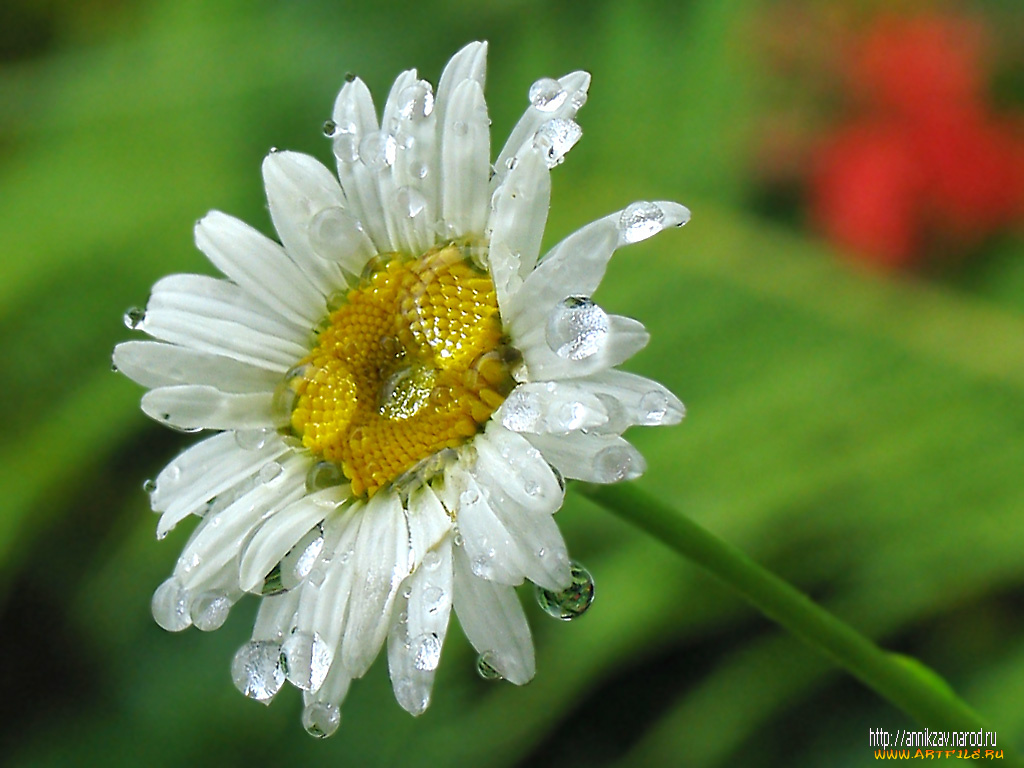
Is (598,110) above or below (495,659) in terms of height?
below

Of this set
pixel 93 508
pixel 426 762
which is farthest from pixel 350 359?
pixel 93 508

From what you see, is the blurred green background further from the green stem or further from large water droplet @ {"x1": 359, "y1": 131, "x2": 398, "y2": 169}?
large water droplet @ {"x1": 359, "y1": 131, "x2": 398, "y2": 169}

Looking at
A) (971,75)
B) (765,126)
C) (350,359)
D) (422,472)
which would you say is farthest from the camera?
(765,126)

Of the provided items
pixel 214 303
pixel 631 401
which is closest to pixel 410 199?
pixel 214 303

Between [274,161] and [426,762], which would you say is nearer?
[274,161]

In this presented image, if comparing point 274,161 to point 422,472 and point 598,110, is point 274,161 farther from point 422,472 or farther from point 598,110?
point 598,110

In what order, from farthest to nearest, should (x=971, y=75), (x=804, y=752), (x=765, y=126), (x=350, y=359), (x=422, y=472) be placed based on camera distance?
(x=765, y=126), (x=971, y=75), (x=804, y=752), (x=350, y=359), (x=422, y=472)

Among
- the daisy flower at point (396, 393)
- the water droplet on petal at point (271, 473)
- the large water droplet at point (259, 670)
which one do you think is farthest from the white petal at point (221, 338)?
the large water droplet at point (259, 670)

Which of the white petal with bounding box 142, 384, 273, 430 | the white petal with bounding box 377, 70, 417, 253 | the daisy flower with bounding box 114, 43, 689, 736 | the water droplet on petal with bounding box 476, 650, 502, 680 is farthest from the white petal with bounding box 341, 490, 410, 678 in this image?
the white petal with bounding box 377, 70, 417, 253
